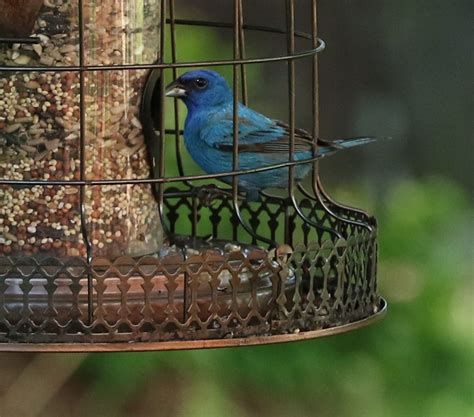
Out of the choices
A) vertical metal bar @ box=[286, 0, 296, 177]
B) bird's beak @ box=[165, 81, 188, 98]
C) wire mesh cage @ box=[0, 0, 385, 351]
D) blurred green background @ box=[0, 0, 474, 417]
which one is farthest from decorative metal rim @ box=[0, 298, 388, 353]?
blurred green background @ box=[0, 0, 474, 417]

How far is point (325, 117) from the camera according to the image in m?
8.77

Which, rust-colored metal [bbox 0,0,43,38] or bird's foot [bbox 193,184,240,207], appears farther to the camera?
bird's foot [bbox 193,184,240,207]

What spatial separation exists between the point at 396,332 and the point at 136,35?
5.83 ft

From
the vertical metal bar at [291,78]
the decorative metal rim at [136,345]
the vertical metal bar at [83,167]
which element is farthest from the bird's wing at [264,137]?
the decorative metal rim at [136,345]

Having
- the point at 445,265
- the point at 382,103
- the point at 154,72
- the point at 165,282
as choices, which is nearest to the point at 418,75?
the point at 382,103

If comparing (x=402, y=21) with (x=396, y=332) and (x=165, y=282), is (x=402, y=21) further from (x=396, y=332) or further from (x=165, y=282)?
(x=165, y=282)

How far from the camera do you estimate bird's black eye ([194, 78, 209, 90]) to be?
5629 mm

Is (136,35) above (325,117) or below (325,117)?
above

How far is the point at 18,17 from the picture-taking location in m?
4.68

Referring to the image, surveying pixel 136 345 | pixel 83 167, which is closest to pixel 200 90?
pixel 83 167

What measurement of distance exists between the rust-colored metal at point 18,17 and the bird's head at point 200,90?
37.3 inches

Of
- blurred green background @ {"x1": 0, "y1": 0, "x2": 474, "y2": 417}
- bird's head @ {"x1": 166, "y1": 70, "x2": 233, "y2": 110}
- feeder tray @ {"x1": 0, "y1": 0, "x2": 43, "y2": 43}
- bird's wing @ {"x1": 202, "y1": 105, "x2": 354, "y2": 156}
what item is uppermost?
feeder tray @ {"x1": 0, "y1": 0, "x2": 43, "y2": 43}

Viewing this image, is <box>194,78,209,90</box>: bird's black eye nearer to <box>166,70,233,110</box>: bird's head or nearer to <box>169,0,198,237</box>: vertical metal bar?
<box>166,70,233,110</box>: bird's head

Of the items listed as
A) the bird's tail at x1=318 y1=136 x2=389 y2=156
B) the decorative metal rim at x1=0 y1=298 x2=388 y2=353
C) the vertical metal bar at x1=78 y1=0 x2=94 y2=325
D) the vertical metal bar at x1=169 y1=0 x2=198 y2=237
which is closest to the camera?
the decorative metal rim at x1=0 y1=298 x2=388 y2=353
